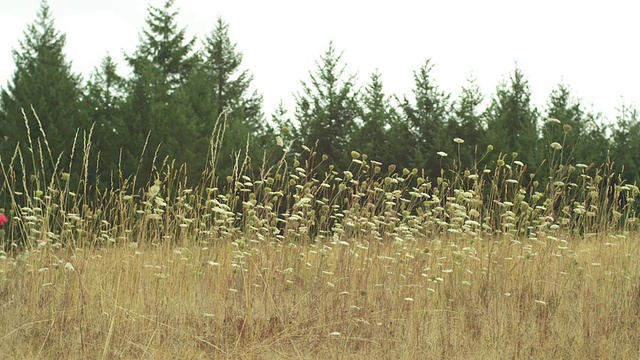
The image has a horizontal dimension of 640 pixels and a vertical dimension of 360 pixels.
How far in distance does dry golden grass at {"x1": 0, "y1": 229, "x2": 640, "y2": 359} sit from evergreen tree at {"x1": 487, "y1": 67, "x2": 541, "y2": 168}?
1032 centimetres

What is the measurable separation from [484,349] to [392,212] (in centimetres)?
127

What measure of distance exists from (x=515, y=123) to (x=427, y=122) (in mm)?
3397

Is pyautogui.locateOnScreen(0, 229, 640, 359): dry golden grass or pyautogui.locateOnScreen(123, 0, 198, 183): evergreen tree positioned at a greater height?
pyautogui.locateOnScreen(123, 0, 198, 183): evergreen tree

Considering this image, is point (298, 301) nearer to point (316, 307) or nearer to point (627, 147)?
point (316, 307)

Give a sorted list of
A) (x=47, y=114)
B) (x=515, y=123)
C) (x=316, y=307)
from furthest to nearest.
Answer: (x=515, y=123), (x=47, y=114), (x=316, y=307)

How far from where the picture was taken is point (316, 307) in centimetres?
424

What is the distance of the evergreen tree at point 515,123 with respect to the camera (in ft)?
51.0

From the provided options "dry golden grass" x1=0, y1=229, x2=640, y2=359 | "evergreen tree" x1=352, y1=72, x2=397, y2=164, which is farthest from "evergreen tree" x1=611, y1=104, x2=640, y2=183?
"dry golden grass" x1=0, y1=229, x2=640, y2=359

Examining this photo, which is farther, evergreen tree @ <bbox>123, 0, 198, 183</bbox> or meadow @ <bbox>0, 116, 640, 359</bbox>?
evergreen tree @ <bbox>123, 0, 198, 183</bbox>

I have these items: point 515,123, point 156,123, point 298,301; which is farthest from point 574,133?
point 298,301

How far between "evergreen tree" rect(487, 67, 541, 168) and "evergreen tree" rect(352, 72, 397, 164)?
8.66 ft

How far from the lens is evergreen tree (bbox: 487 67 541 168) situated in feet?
51.0

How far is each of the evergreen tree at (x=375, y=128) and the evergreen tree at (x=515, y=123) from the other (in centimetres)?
264

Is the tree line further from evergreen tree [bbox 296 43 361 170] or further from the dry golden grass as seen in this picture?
the dry golden grass
